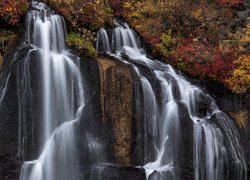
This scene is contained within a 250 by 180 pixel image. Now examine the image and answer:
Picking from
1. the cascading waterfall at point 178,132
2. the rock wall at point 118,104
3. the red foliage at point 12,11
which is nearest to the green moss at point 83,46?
the rock wall at point 118,104

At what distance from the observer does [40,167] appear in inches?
439

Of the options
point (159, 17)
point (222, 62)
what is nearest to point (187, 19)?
point (159, 17)

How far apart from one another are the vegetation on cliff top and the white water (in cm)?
116

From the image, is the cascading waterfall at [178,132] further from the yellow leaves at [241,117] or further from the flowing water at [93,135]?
the yellow leaves at [241,117]

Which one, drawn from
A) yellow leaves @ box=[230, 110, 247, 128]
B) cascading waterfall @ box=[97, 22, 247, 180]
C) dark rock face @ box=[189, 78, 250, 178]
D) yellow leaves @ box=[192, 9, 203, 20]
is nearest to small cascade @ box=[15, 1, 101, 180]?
cascading waterfall @ box=[97, 22, 247, 180]

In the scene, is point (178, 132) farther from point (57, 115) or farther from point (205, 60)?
point (205, 60)

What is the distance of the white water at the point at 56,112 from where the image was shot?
1128 centimetres

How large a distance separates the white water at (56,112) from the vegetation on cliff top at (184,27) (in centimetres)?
116

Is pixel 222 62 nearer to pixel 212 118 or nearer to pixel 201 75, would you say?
pixel 201 75

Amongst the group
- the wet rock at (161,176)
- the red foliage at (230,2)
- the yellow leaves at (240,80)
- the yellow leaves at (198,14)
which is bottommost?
the wet rock at (161,176)

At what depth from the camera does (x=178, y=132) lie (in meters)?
13.0

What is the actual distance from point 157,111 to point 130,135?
1252 millimetres

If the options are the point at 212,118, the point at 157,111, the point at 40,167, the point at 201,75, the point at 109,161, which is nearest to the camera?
the point at 40,167

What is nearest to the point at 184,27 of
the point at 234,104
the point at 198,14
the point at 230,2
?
the point at 198,14
